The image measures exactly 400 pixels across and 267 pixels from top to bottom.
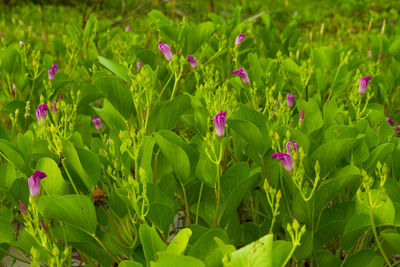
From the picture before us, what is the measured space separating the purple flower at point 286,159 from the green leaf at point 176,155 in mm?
237

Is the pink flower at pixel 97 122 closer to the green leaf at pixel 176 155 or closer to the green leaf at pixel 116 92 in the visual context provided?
the green leaf at pixel 116 92

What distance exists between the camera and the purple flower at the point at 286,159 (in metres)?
1.13

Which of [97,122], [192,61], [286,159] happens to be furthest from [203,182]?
[192,61]

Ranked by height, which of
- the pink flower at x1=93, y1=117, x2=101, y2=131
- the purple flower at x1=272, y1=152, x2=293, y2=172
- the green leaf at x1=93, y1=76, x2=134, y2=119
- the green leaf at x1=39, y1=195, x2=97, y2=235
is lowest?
the pink flower at x1=93, y1=117, x2=101, y2=131

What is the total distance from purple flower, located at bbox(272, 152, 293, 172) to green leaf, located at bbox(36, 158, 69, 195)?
54 cm

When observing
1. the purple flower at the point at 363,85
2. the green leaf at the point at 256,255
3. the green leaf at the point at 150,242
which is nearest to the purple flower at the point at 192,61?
the purple flower at the point at 363,85

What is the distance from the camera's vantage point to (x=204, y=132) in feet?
4.75

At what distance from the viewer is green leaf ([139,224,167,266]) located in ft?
3.24

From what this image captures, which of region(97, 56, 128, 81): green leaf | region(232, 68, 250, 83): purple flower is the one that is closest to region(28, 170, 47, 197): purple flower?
region(97, 56, 128, 81): green leaf

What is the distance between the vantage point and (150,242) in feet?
3.27

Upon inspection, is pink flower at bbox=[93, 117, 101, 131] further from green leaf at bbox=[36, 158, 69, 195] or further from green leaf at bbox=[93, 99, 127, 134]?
green leaf at bbox=[36, 158, 69, 195]

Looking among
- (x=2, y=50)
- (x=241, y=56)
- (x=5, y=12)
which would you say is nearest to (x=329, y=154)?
(x=241, y=56)

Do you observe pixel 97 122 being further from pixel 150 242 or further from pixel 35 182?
pixel 150 242

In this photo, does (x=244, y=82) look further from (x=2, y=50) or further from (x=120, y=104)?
(x=2, y=50)
